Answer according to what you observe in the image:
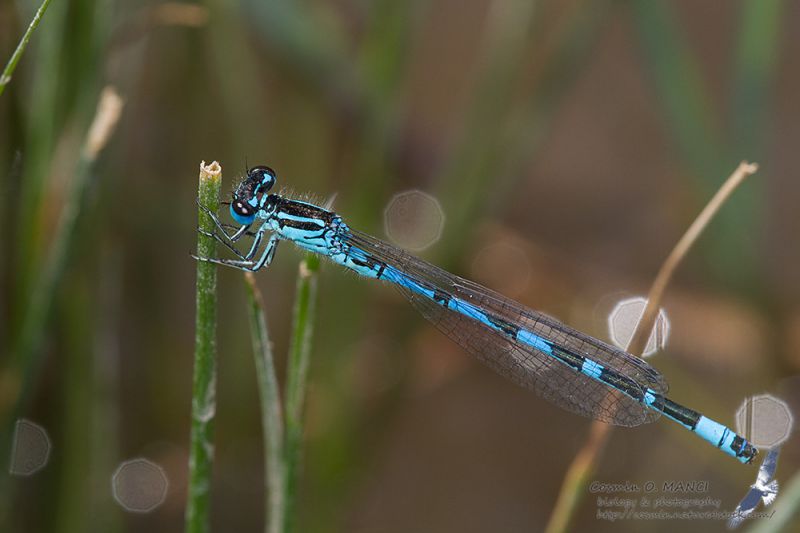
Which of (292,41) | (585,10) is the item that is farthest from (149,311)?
(585,10)

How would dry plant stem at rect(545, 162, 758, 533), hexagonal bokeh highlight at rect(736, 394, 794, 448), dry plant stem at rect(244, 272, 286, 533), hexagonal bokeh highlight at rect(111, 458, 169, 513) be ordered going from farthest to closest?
hexagonal bokeh highlight at rect(111, 458, 169, 513) < hexagonal bokeh highlight at rect(736, 394, 794, 448) < dry plant stem at rect(545, 162, 758, 533) < dry plant stem at rect(244, 272, 286, 533)

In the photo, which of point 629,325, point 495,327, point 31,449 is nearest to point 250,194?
point 495,327

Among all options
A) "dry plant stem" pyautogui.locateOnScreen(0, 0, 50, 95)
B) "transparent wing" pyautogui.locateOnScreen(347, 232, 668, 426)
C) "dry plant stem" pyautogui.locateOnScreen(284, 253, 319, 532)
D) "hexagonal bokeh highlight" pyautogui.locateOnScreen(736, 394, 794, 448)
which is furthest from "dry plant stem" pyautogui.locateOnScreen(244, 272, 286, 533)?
"hexagonal bokeh highlight" pyautogui.locateOnScreen(736, 394, 794, 448)

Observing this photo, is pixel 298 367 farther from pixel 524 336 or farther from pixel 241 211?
pixel 524 336

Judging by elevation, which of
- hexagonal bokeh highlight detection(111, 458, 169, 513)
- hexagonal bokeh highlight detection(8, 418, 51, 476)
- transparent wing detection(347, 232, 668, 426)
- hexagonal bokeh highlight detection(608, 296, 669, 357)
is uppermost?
hexagonal bokeh highlight detection(608, 296, 669, 357)

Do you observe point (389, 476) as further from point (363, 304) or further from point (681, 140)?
point (681, 140)

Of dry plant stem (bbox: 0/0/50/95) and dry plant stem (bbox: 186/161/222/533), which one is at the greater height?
dry plant stem (bbox: 0/0/50/95)

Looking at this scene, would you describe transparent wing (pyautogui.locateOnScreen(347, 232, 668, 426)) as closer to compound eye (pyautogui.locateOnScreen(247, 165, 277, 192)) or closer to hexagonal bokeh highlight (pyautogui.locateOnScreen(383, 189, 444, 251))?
compound eye (pyautogui.locateOnScreen(247, 165, 277, 192))

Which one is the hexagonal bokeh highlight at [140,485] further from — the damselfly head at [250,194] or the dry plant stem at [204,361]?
the dry plant stem at [204,361]
